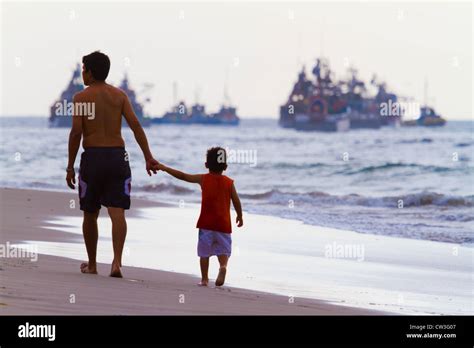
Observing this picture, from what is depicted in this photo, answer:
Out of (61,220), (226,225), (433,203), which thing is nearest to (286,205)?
(433,203)

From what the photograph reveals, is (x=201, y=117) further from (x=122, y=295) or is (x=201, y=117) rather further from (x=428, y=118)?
(x=122, y=295)

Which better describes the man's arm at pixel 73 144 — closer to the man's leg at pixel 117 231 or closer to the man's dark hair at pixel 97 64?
the man's dark hair at pixel 97 64

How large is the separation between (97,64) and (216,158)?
1.15 m

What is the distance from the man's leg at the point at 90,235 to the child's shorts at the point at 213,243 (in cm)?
81

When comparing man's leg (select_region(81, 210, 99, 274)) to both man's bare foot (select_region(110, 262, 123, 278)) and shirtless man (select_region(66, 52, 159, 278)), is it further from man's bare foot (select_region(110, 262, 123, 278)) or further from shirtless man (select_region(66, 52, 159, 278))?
man's bare foot (select_region(110, 262, 123, 278))

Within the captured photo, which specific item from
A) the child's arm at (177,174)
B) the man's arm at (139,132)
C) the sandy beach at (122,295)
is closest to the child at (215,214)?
the child's arm at (177,174)

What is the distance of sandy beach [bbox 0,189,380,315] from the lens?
631cm

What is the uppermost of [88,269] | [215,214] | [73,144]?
[73,144]

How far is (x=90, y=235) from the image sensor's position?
7.98 m

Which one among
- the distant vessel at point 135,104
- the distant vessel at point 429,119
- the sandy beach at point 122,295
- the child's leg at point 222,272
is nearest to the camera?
the sandy beach at point 122,295

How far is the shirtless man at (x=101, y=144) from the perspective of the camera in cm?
771

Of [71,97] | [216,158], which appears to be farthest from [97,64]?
[71,97]

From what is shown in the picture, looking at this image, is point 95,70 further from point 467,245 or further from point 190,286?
point 467,245

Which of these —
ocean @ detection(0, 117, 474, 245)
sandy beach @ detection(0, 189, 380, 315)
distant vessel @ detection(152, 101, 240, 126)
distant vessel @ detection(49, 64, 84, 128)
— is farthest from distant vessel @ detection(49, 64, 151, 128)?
sandy beach @ detection(0, 189, 380, 315)
